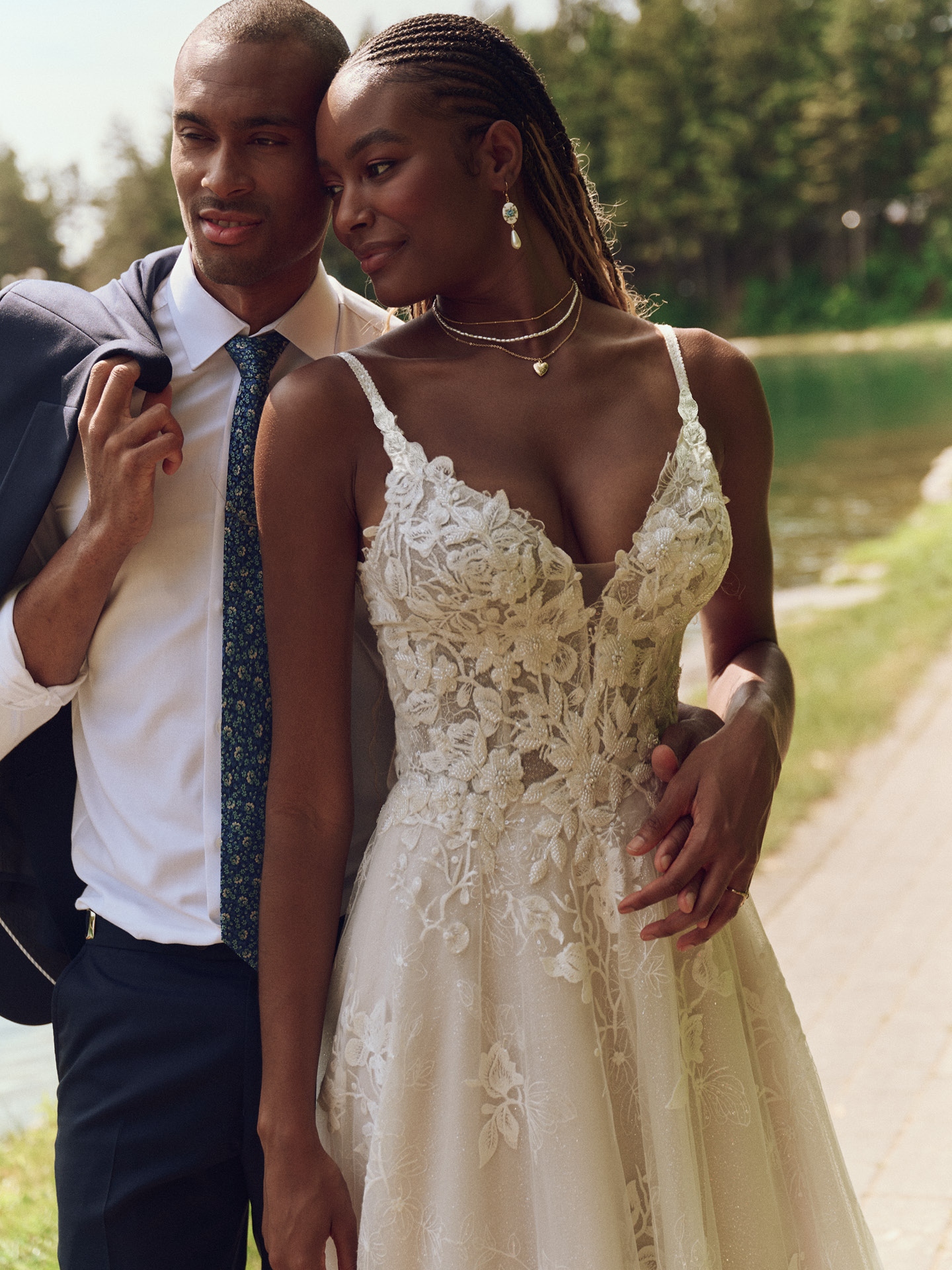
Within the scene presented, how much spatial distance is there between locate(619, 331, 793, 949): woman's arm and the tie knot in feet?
1.80

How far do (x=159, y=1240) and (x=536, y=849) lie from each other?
2.31 ft

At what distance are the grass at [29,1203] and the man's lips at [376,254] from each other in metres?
1.88

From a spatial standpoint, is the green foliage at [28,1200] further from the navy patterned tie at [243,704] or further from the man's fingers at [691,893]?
the man's fingers at [691,893]

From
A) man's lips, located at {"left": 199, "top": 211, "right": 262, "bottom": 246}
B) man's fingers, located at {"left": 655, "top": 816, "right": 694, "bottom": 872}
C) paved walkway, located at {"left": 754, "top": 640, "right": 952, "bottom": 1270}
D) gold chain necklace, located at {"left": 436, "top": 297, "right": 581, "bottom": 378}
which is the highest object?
man's lips, located at {"left": 199, "top": 211, "right": 262, "bottom": 246}

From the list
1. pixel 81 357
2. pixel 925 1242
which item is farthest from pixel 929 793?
pixel 81 357

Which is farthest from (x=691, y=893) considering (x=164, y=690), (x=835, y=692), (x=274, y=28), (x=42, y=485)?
(x=835, y=692)

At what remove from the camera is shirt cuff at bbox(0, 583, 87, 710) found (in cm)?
169

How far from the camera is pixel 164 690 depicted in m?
1.74

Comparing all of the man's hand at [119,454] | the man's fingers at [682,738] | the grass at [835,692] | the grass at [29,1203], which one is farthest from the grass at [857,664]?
the man's hand at [119,454]


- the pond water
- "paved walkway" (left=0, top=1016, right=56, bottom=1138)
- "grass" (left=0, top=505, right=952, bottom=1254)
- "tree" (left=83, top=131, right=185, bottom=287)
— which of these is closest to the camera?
"grass" (left=0, top=505, right=952, bottom=1254)

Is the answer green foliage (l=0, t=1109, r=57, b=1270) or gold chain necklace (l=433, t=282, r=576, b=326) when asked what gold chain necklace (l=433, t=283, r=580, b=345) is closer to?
gold chain necklace (l=433, t=282, r=576, b=326)

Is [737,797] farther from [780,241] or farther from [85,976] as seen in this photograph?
[780,241]

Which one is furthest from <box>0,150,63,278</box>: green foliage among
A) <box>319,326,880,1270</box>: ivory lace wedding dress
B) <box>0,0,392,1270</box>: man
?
<box>319,326,880,1270</box>: ivory lace wedding dress

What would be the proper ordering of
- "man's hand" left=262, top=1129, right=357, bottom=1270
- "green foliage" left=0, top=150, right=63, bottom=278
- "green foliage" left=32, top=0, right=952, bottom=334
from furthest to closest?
"green foliage" left=32, top=0, right=952, bottom=334 → "green foliage" left=0, top=150, right=63, bottom=278 → "man's hand" left=262, top=1129, right=357, bottom=1270
